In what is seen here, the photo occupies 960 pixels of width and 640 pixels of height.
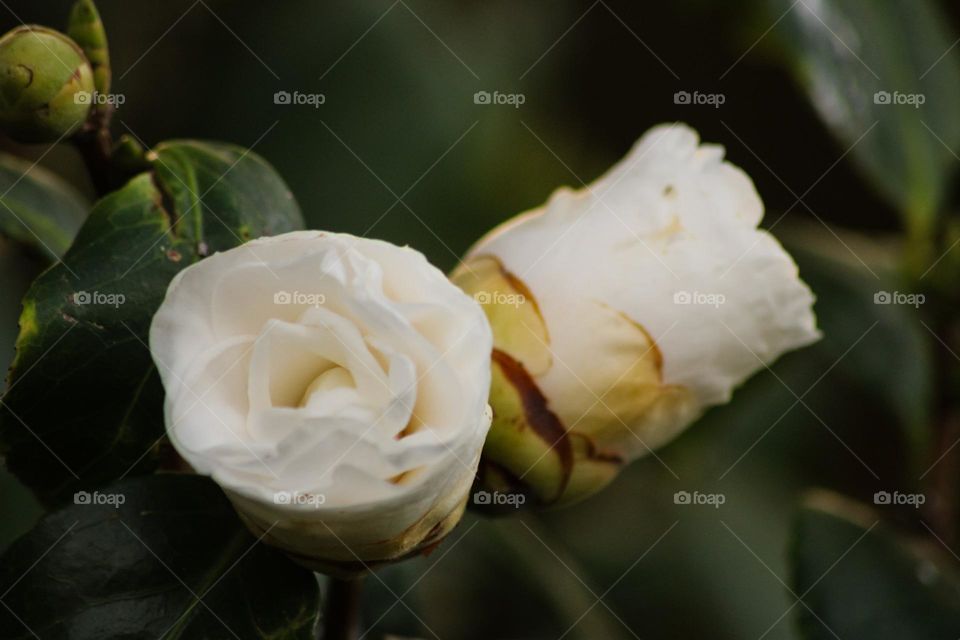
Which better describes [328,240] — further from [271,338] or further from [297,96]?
[297,96]

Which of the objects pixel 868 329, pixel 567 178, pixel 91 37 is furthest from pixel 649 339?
pixel 567 178

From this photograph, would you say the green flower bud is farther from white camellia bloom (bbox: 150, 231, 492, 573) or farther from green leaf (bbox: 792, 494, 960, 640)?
green leaf (bbox: 792, 494, 960, 640)

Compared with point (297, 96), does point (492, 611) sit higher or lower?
lower

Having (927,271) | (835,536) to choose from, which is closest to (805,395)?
(927,271)

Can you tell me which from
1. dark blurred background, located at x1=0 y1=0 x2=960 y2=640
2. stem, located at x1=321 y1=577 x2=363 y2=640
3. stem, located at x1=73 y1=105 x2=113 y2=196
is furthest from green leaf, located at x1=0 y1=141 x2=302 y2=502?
dark blurred background, located at x1=0 y1=0 x2=960 y2=640

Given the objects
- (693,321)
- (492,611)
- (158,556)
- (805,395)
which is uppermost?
(693,321)

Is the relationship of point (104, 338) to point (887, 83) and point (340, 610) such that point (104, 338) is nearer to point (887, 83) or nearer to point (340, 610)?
point (340, 610)
